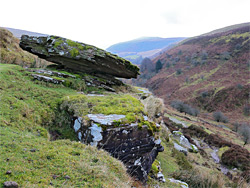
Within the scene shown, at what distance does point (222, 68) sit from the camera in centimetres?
5941

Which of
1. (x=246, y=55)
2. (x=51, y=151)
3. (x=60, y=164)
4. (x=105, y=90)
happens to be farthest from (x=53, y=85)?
(x=246, y=55)

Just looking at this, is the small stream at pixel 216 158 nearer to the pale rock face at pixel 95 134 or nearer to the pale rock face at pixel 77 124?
the pale rock face at pixel 95 134

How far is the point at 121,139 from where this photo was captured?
19.4ft

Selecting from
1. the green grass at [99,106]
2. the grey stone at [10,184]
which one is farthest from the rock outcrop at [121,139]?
the grey stone at [10,184]

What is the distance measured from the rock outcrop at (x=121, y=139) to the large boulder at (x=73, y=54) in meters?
4.91

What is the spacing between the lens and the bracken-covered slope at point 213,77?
149ft

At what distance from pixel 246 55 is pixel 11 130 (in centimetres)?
7347

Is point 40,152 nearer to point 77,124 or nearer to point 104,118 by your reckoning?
point 77,124

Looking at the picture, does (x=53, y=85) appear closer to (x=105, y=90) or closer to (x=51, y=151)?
(x=105, y=90)

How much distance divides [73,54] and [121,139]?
6.46 metres

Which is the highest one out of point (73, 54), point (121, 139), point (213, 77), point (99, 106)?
point (73, 54)

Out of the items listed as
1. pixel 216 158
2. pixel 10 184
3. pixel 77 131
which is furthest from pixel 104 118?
pixel 216 158

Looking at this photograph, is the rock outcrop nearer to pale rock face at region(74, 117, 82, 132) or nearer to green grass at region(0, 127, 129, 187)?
pale rock face at region(74, 117, 82, 132)

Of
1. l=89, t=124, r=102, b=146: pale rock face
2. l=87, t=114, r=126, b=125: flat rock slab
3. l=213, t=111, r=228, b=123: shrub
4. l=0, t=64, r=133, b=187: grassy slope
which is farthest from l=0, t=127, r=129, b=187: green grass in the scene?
l=213, t=111, r=228, b=123: shrub
